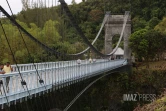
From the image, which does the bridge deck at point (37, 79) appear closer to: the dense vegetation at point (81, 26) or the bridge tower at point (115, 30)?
the dense vegetation at point (81, 26)

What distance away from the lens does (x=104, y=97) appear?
28031mm

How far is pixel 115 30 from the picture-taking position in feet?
114

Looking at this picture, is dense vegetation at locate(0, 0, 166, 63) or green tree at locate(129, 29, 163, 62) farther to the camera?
green tree at locate(129, 29, 163, 62)

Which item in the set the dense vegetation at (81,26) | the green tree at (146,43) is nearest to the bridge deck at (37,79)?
the dense vegetation at (81,26)

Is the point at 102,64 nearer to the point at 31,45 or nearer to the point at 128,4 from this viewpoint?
the point at 31,45

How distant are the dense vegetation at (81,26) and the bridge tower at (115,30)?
3.31 feet

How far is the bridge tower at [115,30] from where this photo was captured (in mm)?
33438

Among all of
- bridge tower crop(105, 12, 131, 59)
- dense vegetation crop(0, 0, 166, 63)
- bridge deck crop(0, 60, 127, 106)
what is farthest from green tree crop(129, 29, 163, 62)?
bridge deck crop(0, 60, 127, 106)

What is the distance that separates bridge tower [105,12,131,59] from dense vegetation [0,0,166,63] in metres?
1.01

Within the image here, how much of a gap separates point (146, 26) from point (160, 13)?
172 inches

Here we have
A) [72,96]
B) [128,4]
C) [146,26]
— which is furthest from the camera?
[128,4]

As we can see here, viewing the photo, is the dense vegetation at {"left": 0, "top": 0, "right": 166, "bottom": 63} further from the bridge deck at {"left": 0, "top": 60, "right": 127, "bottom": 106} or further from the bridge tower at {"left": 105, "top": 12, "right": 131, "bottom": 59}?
the bridge deck at {"left": 0, "top": 60, "right": 127, "bottom": 106}

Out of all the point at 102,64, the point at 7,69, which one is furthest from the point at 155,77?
the point at 7,69

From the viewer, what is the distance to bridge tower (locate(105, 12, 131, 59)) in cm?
3344
